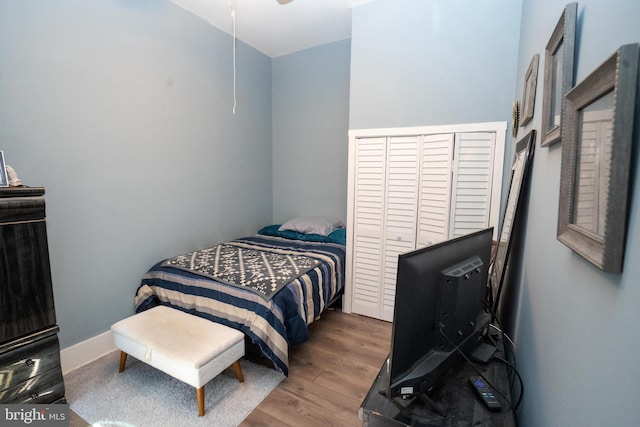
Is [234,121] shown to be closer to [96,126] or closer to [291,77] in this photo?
[291,77]

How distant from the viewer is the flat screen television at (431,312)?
80 cm

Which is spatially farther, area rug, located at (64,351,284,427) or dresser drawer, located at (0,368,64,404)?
area rug, located at (64,351,284,427)

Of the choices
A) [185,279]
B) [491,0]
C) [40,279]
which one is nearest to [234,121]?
[185,279]

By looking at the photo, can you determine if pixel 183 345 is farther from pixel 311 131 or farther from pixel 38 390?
pixel 311 131

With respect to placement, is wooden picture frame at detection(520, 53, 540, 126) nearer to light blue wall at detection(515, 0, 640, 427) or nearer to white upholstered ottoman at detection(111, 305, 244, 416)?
light blue wall at detection(515, 0, 640, 427)

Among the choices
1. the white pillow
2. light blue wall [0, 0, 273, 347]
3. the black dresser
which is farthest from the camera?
the white pillow

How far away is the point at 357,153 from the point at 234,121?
1562 mm

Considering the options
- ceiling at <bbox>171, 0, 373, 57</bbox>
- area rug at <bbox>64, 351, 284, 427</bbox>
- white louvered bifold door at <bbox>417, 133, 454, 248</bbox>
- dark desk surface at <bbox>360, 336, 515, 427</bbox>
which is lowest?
area rug at <bbox>64, 351, 284, 427</bbox>

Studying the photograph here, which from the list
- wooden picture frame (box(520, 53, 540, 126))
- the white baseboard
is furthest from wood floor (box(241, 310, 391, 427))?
wooden picture frame (box(520, 53, 540, 126))

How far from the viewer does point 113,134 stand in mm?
2178

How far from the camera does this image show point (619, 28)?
0.54m

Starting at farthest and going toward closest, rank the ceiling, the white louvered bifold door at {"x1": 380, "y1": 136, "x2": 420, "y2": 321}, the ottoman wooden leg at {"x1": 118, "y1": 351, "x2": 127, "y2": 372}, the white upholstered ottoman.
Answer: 1. the ceiling
2. the white louvered bifold door at {"x1": 380, "y1": 136, "x2": 420, "y2": 321}
3. the ottoman wooden leg at {"x1": 118, "y1": 351, "x2": 127, "y2": 372}
4. the white upholstered ottoman

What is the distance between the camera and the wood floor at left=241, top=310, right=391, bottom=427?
1627mm

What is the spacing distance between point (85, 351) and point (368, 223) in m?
2.45
